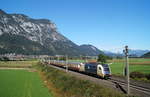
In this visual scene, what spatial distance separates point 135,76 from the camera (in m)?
53.3

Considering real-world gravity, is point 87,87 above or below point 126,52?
below

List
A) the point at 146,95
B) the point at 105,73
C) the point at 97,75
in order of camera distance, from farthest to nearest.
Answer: the point at 97,75 < the point at 105,73 < the point at 146,95

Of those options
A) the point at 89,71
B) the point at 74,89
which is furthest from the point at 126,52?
the point at 89,71

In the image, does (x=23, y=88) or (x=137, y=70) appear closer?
(x=23, y=88)

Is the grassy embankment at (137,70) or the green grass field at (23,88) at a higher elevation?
the grassy embankment at (137,70)

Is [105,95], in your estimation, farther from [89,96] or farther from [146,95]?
[146,95]

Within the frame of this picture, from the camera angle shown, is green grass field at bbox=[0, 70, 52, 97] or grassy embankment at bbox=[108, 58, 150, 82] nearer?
green grass field at bbox=[0, 70, 52, 97]

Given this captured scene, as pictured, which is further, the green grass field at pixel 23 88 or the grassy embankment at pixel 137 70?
the grassy embankment at pixel 137 70

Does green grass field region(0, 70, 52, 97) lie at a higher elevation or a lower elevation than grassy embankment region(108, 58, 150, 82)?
lower

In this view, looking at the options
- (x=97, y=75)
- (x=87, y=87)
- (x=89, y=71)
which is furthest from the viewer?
(x=89, y=71)

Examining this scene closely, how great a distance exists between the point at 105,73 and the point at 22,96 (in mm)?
21036

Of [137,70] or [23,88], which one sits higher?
[137,70]

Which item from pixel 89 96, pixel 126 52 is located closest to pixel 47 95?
pixel 89 96

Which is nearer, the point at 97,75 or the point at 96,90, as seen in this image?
the point at 96,90
